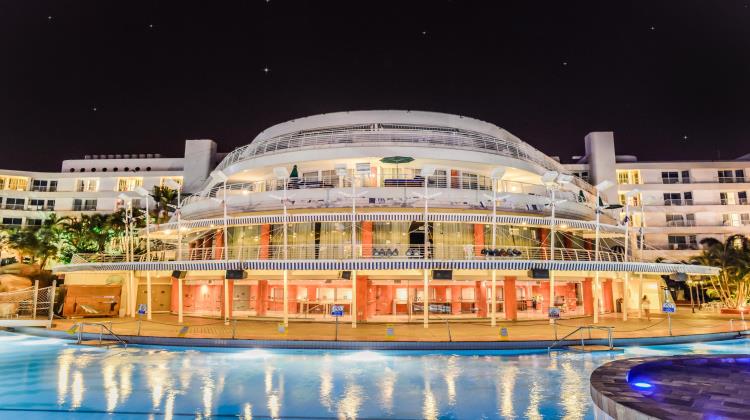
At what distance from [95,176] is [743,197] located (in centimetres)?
7928

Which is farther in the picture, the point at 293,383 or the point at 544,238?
the point at 544,238

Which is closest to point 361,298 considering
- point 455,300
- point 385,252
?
point 385,252

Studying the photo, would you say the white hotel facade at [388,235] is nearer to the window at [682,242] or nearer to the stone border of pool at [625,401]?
the stone border of pool at [625,401]

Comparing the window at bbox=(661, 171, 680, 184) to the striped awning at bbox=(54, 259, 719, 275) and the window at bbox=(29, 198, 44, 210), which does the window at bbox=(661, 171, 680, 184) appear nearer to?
the striped awning at bbox=(54, 259, 719, 275)

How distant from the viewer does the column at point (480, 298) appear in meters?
28.3

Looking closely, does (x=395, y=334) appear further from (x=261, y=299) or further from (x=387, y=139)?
(x=387, y=139)

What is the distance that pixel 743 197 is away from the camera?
5441 centimetres

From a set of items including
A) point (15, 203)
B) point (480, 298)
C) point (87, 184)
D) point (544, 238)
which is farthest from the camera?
point (87, 184)

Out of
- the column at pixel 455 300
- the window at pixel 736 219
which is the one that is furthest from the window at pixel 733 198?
the column at pixel 455 300

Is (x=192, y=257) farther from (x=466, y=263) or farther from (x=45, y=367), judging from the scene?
(x=466, y=263)

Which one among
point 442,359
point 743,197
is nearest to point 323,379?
point 442,359

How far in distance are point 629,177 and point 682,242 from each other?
367 inches

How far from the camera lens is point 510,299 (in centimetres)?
2808

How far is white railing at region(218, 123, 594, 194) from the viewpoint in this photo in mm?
32500
